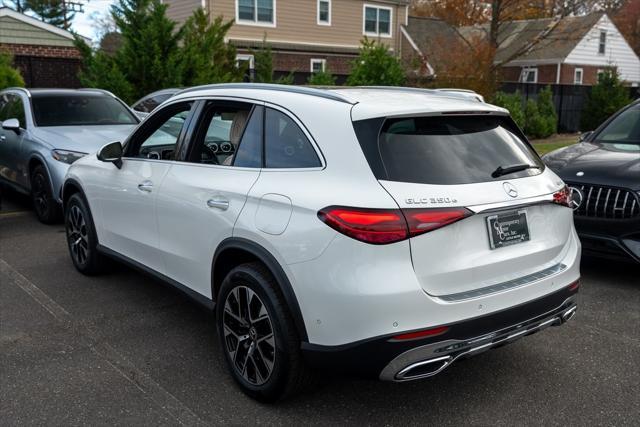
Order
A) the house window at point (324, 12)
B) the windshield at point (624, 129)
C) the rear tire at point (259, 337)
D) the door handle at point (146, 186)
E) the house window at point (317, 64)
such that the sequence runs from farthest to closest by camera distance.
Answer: the house window at point (317, 64), the house window at point (324, 12), the windshield at point (624, 129), the door handle at point (146, 186), the rear tire at point (259, 337)

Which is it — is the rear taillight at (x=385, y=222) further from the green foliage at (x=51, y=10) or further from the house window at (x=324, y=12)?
the green foliage at (x=51, y=10)

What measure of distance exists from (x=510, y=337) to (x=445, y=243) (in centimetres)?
67

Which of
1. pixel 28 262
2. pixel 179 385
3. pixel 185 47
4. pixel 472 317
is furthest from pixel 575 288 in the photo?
pixel 185 47

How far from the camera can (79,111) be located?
8891 millimetres

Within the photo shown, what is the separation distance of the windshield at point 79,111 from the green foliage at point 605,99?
18181mm

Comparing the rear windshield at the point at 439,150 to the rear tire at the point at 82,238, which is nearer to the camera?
the rear windshield at the point at 439,150

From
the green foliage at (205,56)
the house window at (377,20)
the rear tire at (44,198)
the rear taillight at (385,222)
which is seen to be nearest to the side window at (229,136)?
the rear taillight at (385,222)

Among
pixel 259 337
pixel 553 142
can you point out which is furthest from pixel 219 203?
pixel 553 142

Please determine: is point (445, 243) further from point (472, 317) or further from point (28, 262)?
point (28, 262)

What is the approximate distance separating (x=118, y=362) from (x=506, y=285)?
2.50m

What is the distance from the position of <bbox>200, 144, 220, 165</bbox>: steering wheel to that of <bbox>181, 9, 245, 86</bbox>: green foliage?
10518 mm

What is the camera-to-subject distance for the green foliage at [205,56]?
14.5 meters

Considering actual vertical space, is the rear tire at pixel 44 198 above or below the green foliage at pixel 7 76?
below

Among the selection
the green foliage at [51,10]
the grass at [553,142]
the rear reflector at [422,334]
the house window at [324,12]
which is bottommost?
the grass at [553,142]
